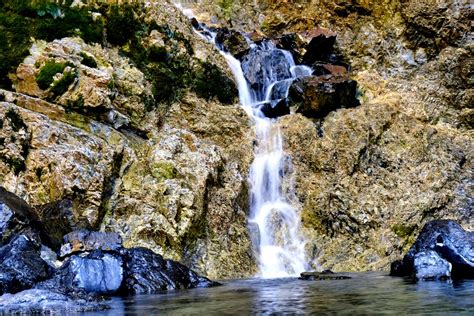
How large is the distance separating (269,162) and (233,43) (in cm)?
1244

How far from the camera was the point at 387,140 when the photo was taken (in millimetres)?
36250

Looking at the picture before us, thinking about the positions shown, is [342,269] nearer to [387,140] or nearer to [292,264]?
[292,264]

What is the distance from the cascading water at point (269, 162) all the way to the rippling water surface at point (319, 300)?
968 centimetres

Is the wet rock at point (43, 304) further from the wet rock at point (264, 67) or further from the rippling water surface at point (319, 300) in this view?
the wet rock at point (264, 67)

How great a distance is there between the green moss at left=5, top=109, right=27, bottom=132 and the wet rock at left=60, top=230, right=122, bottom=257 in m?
7.28

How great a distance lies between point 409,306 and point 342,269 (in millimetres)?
17184

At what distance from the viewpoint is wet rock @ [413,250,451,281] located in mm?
20250

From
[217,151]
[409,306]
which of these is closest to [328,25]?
[217,151]

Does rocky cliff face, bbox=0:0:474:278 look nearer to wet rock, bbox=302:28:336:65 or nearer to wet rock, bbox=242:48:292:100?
wet rock, bbox=302:28:336:65

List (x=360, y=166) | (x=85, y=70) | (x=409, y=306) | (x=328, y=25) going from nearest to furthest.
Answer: (x=409, y=306), (x=85, y=70), (x=360, y=166), (x=328, y=25)

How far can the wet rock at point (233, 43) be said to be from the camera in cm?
4291

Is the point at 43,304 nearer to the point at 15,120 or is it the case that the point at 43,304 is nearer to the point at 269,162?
the point at 15,120

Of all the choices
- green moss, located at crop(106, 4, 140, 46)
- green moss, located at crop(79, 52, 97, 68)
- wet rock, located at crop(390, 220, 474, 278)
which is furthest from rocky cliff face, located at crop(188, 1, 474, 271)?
green moss, located at crop(79, 52, 97, 68)

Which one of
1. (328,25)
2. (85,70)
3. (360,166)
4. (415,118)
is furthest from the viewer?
(328,25)
